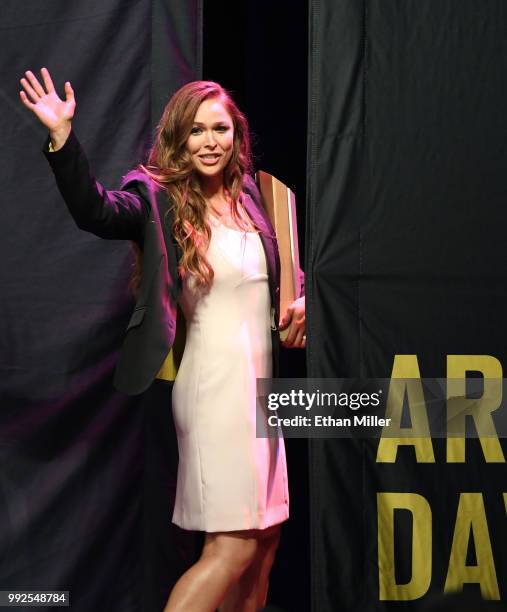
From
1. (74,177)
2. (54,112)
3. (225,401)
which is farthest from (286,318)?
(54,112)

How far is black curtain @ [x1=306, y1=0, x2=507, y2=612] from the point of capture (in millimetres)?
3074

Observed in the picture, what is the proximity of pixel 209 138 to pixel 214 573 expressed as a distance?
1.27 meters

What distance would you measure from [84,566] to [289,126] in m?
1.80

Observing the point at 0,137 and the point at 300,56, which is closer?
the point at 0,137

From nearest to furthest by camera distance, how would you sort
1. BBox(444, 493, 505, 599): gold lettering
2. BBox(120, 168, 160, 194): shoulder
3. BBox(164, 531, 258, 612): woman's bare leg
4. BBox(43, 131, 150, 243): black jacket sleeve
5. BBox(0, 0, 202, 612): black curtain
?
BBox(43, 131, 150, 243): black jacket sleeve → BBox(164, 531, 258, 612): woman's bare leg → BBox(120, 168, 160, 194): shoulder → BBox(444, 493, 505, 599): gold lettering → BBox(0, 0, 202, 612): black curtain

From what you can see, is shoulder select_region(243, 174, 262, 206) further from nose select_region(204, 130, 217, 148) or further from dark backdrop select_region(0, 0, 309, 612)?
dark backdrop select_region(0, 0, 309, 612)

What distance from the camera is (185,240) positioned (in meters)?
2.94

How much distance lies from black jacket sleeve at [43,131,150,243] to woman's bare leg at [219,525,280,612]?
3.41 feet

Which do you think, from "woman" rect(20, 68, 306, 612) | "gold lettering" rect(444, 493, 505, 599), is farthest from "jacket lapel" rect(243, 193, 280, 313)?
"gold lettering" rect(444, 493, 505, 599)

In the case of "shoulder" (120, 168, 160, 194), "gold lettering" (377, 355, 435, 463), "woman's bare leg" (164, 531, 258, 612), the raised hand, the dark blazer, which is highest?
the raised hand

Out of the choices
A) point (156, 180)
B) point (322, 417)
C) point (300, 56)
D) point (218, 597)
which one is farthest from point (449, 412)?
point (300, 56)

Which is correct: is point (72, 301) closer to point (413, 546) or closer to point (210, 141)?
point (210, 141)

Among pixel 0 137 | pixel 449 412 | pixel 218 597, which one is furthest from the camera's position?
pixel 0 137

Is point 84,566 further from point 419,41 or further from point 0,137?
point 419,41
